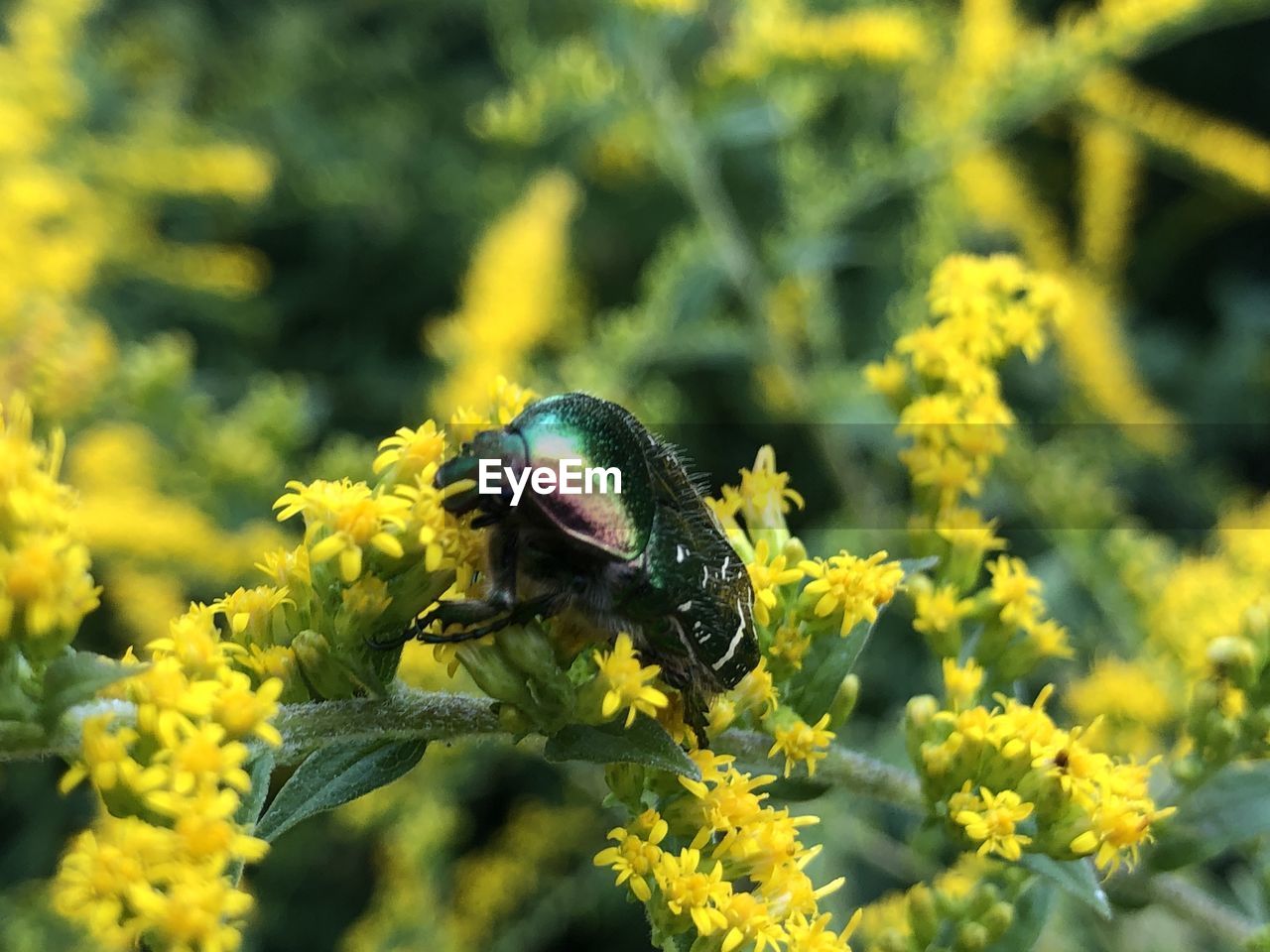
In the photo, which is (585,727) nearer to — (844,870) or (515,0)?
(844,870)

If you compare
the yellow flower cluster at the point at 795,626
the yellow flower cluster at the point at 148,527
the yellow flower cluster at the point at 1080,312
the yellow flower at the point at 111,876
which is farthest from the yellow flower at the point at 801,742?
the yellow flower cluster at the point at 1080,312

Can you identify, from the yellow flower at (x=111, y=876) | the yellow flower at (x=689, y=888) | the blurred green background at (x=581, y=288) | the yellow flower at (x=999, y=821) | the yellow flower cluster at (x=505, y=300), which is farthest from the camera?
the yellow flower cluster at (x=505, y=300)

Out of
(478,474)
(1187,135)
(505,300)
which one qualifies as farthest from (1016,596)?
(1187,135)

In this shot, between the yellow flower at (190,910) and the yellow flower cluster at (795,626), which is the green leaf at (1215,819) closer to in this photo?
the yellow flower cluster at (795,626)

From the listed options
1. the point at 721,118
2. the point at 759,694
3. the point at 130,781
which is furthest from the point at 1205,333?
the point at 130,781

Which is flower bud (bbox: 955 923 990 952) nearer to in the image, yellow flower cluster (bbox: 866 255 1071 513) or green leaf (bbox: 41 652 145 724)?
yellow flower cluster (bbox: 866 255 1071 513)

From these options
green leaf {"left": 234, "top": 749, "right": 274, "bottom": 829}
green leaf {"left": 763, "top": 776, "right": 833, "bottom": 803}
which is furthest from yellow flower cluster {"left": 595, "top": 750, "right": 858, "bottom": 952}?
→ green leaf {"left": 234, "top": 749, "right": 274, "bottom": 829}
